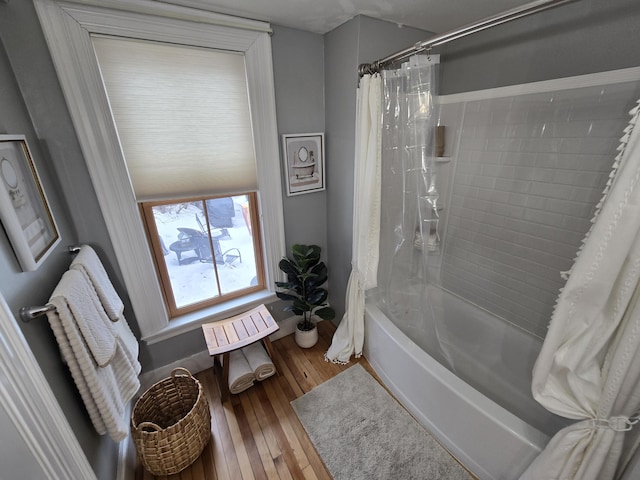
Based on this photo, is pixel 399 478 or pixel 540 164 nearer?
pixel 399 478

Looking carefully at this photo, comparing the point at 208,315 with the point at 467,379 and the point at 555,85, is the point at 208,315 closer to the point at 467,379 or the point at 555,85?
the point at 467,379

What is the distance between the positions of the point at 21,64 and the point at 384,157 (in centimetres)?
175

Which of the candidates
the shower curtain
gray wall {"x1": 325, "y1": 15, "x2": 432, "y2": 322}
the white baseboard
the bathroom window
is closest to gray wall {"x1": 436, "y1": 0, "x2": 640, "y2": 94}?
gray wall {"x1": 325, "y1": 15, "x2": 432, "y2": 322}

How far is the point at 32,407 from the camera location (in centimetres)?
75

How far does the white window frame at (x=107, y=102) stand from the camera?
1.20 metres

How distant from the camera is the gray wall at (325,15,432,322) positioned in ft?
5.21

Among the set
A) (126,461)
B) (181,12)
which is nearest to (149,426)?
(126,461)

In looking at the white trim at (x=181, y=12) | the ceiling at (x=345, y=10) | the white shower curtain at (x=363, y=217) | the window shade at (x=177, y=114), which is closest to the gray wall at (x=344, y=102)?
the ceiling at (x=345, y=10)

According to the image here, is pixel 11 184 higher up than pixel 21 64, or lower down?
lower down

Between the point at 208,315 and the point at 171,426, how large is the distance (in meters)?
0.70

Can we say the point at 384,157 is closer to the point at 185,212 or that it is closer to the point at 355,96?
the point at 355,96

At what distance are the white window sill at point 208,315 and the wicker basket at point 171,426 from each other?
293 mm

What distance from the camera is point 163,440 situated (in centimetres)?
128

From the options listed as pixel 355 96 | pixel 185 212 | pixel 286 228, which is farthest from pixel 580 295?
pixel 185 212
